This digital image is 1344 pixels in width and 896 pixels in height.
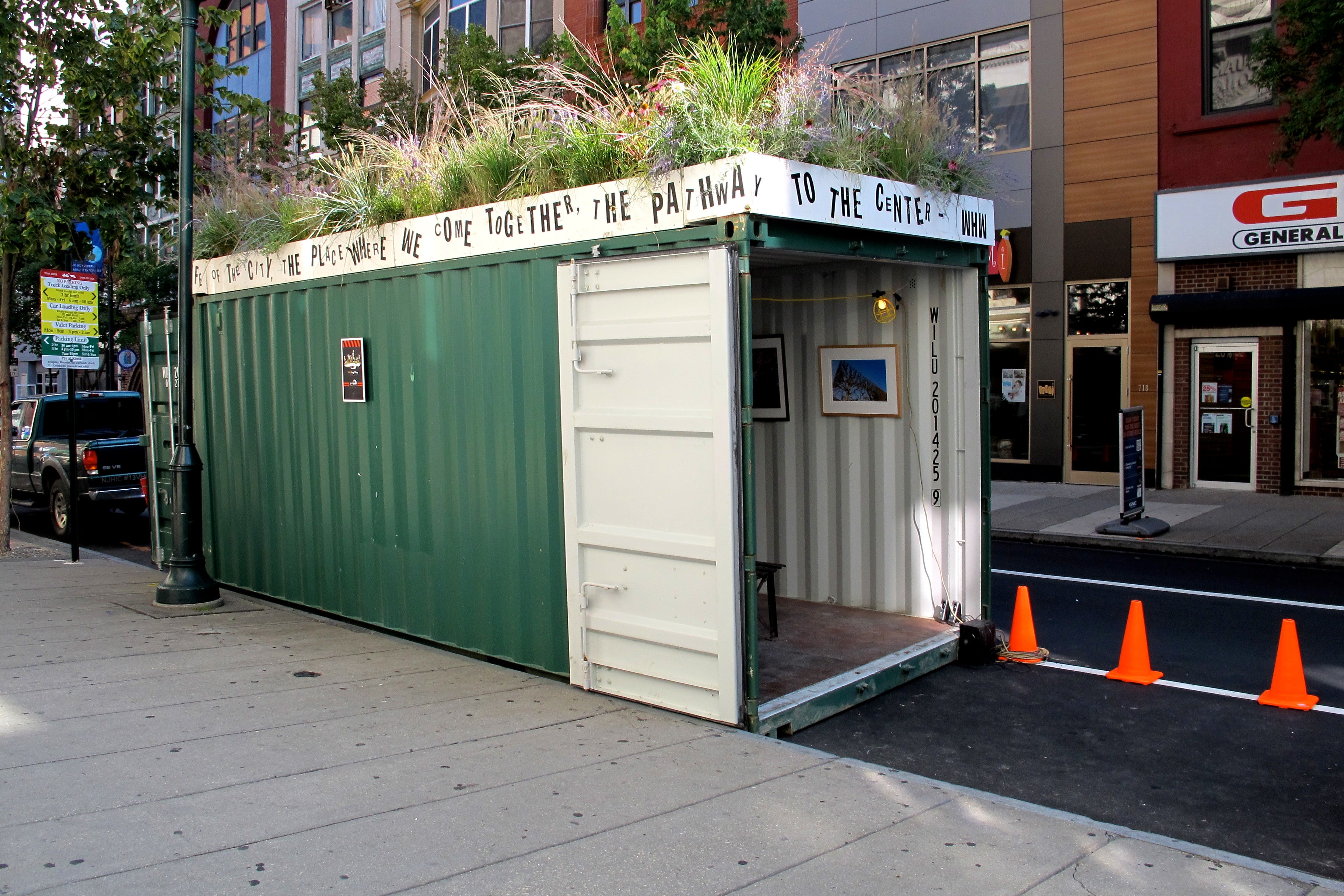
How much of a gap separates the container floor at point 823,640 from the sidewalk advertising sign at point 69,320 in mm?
8058

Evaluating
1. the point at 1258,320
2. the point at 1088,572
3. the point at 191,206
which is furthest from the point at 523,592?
the point at 1258,320

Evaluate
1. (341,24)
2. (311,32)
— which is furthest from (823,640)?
(311,32)

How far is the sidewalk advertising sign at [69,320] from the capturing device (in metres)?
11.3

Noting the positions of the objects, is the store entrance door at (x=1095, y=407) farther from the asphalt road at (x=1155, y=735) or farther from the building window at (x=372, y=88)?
the building window at (x=372, y=88)

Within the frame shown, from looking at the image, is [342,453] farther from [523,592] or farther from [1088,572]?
[1088,572]

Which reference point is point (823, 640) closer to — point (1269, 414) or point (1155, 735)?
point (1155, 735)

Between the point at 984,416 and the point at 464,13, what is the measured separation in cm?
2410

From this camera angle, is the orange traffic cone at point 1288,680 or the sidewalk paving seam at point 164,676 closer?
the sidewalk paving seam at point 164,676

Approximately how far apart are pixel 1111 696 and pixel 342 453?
18.1 feet

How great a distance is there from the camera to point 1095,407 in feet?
58.9

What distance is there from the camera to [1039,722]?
6.12 meters

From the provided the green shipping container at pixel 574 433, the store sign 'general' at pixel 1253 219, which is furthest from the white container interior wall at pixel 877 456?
the store sign 'general' at pixel 1253 219

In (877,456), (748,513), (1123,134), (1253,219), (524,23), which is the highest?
(524,23)

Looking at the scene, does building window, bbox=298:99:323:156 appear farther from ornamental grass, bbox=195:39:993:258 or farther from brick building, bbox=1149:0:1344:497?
brick building, bbox=1149:0:1344:497
